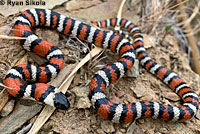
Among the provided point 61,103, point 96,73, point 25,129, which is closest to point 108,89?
point 96,73

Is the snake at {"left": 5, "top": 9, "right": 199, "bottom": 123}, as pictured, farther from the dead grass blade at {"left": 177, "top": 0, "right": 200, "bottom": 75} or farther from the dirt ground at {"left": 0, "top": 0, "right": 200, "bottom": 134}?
the dead grass blade at {"left": 177, "top": 0, "right": 200, "bottom": 75}

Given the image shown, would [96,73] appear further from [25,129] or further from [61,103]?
[25,129]

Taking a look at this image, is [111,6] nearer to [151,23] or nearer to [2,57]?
[151,23]

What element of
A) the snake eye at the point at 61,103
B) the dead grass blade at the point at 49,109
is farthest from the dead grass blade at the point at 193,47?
the snake eye at the point at 61,103

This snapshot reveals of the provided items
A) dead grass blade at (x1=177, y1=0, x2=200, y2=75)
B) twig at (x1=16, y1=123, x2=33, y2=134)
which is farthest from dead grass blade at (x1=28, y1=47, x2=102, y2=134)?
dead grass blade at (x1=177, y1=0, x2=200, y2=75)

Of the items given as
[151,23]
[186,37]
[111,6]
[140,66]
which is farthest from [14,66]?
[186,37]

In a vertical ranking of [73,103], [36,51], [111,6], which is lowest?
[73,103]
